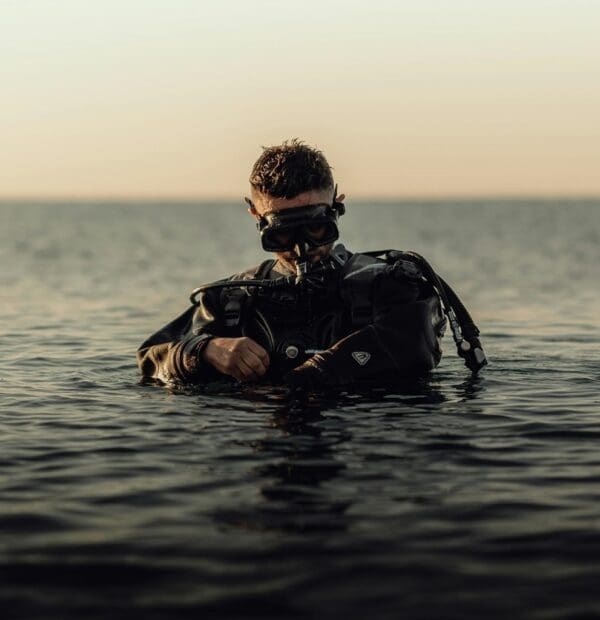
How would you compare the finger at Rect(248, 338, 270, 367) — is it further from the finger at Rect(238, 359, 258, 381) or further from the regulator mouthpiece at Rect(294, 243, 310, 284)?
the regulator mouthpiece at Rect(294, 243, 310, 284)

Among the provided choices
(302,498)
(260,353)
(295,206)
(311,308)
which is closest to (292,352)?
(311,308)

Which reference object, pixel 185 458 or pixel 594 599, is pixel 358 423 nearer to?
pixel 185 458

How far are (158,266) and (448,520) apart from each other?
26922 mm

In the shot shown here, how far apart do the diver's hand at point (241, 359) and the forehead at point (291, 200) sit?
39.1 inches

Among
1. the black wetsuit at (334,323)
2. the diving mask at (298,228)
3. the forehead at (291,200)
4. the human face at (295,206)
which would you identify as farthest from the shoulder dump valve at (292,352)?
the forehead at (291,200)

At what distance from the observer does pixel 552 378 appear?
27.0 feet

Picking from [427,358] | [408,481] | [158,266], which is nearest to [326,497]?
[408,481]

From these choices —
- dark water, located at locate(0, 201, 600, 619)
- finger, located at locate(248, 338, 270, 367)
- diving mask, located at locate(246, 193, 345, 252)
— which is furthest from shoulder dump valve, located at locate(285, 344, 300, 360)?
diving mask, located at locate(246, 193, 345, 252)

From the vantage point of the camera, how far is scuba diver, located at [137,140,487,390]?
6734 millimetres

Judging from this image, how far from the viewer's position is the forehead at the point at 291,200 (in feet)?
23.2

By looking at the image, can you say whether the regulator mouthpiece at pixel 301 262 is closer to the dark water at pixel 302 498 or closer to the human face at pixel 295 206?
the human face at pixel 295 206

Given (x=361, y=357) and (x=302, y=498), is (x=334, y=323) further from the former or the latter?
(x=302, y=498)

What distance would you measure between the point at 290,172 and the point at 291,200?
0.20 metres

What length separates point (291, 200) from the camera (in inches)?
279
